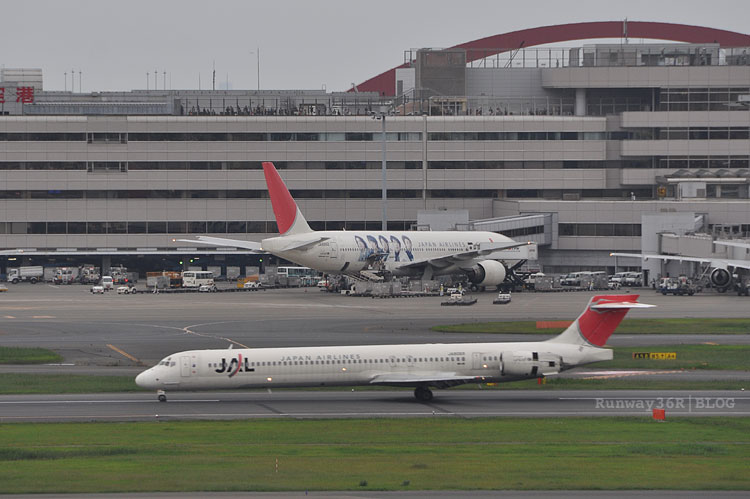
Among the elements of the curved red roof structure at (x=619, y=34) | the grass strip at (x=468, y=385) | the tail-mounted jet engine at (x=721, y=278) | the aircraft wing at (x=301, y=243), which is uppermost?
the curved red roof structure at (x=619, y=34)

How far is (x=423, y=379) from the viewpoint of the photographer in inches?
2046

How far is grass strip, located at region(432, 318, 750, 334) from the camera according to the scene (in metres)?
77.1

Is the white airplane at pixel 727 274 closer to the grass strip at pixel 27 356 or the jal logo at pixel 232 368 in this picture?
the grass strip at pixel 27 356

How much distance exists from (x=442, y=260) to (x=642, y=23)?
88.7m

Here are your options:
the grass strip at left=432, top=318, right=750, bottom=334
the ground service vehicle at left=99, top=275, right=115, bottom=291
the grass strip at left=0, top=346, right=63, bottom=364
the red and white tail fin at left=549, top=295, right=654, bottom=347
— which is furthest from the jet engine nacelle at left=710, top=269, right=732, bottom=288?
the grass strip at left=0, top=346, right=63, bottom=364

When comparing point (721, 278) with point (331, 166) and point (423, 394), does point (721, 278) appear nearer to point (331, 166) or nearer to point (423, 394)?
point (331, 166)

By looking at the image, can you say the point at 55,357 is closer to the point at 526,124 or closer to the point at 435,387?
the point at 435,387

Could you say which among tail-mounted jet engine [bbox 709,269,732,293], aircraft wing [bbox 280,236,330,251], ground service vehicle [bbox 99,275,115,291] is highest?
aircraft wing [bbox 280,236,330,251]

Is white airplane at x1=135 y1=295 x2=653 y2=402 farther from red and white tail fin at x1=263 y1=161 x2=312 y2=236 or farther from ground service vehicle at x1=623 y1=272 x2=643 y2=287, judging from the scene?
ground service vehicle at x1=623 y1=272 x2=643 y2=287

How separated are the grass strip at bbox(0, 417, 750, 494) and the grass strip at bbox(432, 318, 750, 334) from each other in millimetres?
29787

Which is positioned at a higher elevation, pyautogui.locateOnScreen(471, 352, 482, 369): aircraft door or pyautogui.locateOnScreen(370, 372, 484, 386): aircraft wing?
pyautogui.locateOnScreen(471, 352, 482, 369): aircraft door

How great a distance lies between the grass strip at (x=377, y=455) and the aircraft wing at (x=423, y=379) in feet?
14.7

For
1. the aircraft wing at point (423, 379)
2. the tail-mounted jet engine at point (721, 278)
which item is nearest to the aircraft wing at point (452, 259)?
the tail-mounted jet engine at point (721, 278)

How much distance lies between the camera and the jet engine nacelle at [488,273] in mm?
113125
